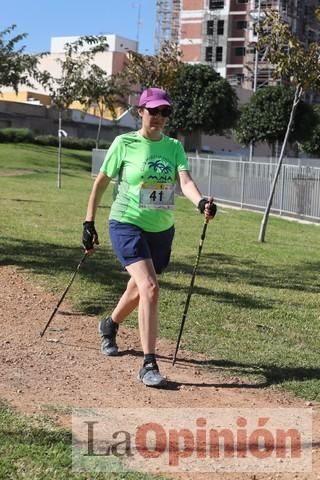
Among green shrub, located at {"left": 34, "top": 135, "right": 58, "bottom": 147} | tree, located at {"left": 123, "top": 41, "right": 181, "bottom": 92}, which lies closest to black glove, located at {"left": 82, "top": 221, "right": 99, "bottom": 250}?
tree, located at {"left": 123, "top": 41, "right": 181, "bottom": 92}

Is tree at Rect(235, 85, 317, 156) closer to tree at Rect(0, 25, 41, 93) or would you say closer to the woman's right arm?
tree at Rect(0, 25, 41, 93)

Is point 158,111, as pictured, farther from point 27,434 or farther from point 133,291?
point 27,434

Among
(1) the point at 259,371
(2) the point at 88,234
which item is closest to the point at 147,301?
(2) the point at 88,234

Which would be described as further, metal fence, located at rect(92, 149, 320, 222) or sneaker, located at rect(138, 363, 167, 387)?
metal fence, located at rect(92, 149, 320, 222)

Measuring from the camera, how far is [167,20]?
9025 centimetres

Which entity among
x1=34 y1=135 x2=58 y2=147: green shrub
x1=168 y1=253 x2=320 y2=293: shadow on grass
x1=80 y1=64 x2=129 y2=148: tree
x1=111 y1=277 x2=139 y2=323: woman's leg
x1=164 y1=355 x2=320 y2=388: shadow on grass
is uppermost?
x1=80 y1=64 x2=129 y2=148: tree

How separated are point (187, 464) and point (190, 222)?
43.1ft

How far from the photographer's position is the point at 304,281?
9.71 meters

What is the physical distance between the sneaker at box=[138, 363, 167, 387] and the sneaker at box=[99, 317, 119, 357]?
641 millimetres

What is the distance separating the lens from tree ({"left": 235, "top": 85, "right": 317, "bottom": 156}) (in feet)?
133

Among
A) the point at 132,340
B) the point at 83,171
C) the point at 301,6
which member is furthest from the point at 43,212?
the point at 301,6

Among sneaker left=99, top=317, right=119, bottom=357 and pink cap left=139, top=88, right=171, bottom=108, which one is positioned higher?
pink cap left=139, top=88, right=171, bottom=108

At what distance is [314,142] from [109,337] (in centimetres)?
4107

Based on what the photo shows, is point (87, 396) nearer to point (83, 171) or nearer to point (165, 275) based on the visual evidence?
point (165, 275)
